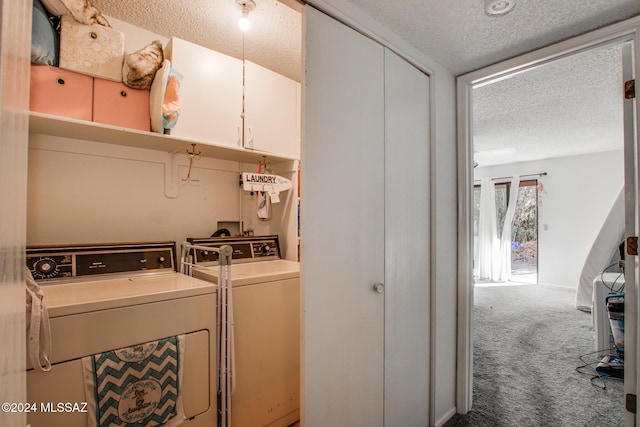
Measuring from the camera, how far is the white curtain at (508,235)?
245 inches

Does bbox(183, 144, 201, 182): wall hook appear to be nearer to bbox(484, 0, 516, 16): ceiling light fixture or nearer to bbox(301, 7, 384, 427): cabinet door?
bbox(301, 7, 384, 427): cabinet door

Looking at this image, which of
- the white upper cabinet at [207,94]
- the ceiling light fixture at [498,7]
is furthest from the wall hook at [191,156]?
the ceiling light fixture at [498,7]

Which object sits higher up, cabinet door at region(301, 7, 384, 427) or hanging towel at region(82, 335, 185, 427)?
cabinet door at region(301, 7, 384, 427)

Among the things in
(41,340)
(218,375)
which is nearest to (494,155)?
(218,375)

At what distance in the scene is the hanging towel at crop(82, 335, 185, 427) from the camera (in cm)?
117

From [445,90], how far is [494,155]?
13.9 feet

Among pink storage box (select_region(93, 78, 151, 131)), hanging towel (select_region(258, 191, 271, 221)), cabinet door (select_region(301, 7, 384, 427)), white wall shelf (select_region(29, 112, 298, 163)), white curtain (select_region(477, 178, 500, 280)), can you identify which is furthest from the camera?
white curtain (select_region(477, 178, 500, 280))

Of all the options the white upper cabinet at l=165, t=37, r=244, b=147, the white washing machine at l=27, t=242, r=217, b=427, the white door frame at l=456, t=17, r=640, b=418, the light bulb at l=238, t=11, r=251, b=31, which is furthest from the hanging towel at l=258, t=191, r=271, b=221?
the white door frame at l=456, t=17, r=640, b=418

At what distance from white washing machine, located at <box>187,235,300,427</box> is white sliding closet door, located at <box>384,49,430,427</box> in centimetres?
60

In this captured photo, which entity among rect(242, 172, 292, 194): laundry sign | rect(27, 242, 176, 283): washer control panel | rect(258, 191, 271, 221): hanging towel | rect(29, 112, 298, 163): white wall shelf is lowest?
rect(27, 242, 176, 283): washer control panel

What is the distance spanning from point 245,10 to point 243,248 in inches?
58.6

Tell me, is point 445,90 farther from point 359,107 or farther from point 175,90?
point 175,90

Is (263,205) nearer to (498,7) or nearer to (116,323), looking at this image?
(116,323)

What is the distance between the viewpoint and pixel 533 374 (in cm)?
254
